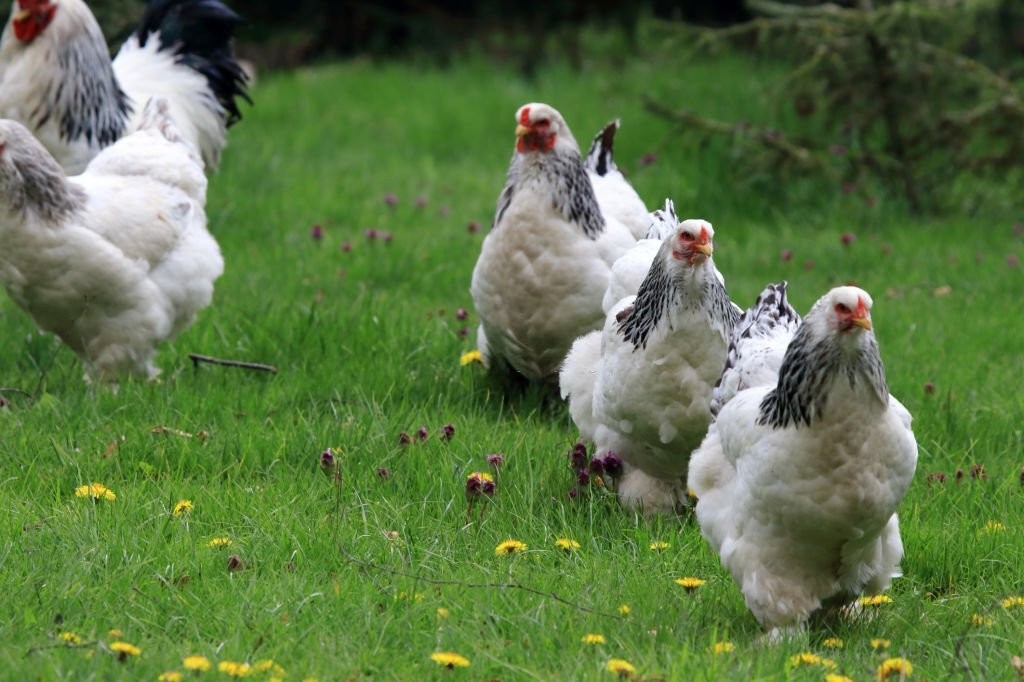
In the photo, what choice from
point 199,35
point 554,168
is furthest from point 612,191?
point 199,35

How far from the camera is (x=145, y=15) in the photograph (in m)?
8.88

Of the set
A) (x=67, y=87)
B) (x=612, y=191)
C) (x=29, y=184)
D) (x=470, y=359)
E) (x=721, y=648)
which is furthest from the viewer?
(x=67, y=87)

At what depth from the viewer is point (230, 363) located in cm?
619

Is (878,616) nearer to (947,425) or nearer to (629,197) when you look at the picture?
(947,425)

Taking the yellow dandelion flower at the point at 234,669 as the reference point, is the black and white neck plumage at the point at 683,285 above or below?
above

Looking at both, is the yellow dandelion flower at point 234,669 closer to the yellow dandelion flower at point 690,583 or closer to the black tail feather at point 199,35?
the yellow dandelion flower at point 690,583

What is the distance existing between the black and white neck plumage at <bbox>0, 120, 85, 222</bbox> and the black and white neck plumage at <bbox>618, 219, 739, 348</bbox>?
2513 millimetres

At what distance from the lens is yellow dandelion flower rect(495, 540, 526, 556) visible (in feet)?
14.3

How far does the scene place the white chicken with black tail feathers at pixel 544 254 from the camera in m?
5.80

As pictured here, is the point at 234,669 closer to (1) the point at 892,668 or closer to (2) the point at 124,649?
(2) the point at 124,649

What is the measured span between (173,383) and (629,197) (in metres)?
2.26

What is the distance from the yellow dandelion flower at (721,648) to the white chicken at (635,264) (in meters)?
1.93

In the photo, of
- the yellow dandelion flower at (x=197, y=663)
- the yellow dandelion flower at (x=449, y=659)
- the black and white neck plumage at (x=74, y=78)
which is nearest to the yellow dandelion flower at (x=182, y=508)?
the yellow dandelion flower at (x=197, y=663)

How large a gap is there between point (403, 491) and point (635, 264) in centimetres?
132
